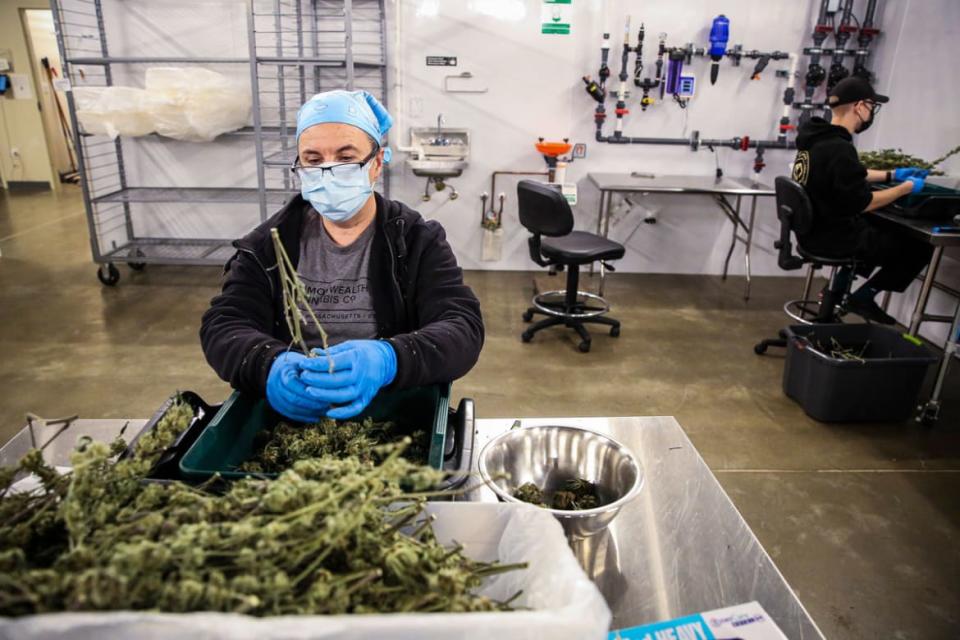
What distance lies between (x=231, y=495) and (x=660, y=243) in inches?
181

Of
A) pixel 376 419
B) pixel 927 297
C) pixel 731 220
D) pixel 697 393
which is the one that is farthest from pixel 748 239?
pixel 376 419

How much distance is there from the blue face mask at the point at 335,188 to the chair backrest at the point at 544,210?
1.95 metres

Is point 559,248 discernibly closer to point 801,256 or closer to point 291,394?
point 801,256

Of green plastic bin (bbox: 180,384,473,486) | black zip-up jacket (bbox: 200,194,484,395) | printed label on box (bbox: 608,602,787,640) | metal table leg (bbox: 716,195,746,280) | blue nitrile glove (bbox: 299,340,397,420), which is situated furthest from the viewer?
metal table leg (bbox: 716,195,746,280)

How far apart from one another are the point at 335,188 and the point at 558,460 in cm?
82

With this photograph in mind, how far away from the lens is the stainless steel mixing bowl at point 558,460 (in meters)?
1.18

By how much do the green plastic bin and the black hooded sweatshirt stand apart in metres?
2.61

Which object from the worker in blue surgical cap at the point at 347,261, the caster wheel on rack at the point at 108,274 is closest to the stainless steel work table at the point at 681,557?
the worker in blue surgical cap at the point at 347,261

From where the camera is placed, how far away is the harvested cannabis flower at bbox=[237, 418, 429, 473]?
3.50ft

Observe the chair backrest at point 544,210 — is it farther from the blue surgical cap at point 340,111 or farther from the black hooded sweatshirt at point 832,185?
the blue surgical cap at point 340,111

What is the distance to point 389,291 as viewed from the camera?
5.14 feet

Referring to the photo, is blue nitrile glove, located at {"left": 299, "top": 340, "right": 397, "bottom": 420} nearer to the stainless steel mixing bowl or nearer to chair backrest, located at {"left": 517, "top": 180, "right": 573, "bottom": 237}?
the stainless steel mixing bowl

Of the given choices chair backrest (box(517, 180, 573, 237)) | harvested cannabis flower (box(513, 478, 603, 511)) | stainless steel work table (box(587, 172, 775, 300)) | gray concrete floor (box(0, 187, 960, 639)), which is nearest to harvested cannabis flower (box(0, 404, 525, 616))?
harvested cannabis flower (box(513, 478, 603, 511))

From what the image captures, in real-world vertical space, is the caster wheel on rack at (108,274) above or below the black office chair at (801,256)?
below
